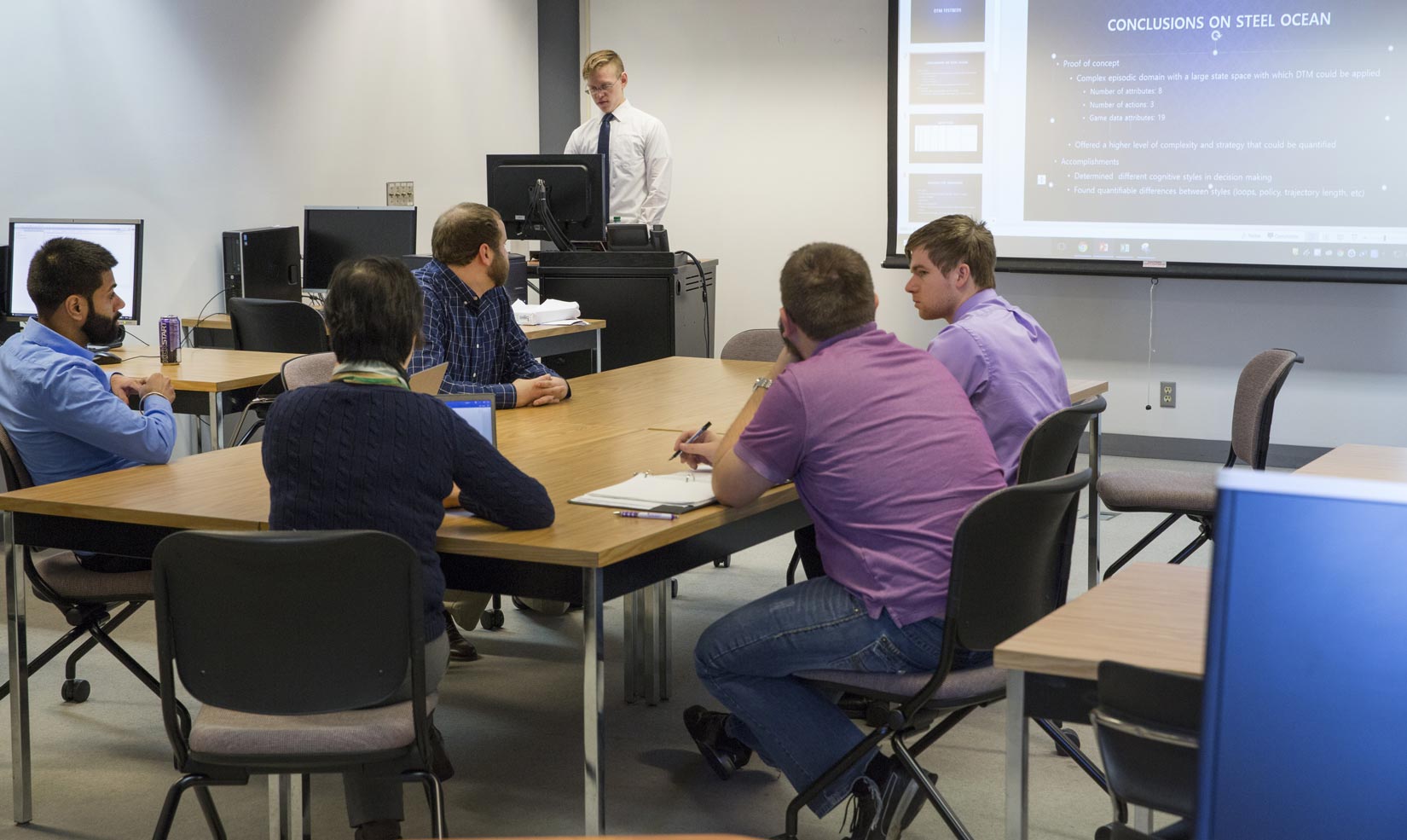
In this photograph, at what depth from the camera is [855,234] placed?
7344mm

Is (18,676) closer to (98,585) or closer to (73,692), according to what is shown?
(98,585)

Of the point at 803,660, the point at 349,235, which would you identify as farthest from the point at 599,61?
the point at 803,660

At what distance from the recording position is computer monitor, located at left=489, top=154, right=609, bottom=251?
5.85m

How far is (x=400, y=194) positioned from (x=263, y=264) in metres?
1.22

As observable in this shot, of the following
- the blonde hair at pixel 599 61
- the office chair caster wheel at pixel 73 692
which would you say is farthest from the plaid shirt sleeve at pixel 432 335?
the blonde hair at pixel 599 61

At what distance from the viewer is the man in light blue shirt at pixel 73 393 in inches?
117

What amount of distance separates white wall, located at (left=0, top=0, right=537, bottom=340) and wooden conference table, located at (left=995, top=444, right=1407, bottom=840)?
4486 millimetres

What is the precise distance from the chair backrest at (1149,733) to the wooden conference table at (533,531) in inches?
34.5

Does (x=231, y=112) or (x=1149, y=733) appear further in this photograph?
(x=231, y=112)

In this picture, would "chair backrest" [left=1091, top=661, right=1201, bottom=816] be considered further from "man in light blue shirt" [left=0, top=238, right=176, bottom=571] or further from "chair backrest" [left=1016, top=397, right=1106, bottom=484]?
"man in light blue shirt" [left=0, top=238, right=176, bottom=571]

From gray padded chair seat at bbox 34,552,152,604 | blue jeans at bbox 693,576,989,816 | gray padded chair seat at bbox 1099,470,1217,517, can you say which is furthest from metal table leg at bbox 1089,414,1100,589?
gray padded chair seat at bbox 34,552,152,604

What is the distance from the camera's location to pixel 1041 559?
2389mm

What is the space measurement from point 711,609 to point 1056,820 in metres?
1.66

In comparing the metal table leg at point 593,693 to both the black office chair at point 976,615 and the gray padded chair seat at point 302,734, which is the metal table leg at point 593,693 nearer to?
the gray padded chair seat at point 302,734
